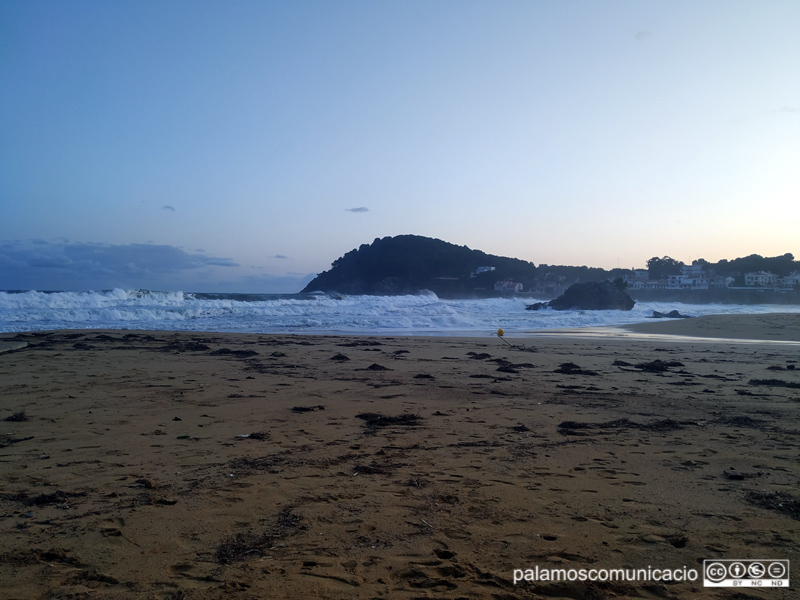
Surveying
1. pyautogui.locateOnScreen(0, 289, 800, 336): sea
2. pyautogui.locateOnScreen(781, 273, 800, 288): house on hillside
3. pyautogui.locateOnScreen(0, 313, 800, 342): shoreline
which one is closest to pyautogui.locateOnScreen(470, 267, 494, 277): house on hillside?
pyautogui.locateOnScreen(781, 273, 800, 288): house on hillside

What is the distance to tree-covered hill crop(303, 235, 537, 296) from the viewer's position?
3511 inches

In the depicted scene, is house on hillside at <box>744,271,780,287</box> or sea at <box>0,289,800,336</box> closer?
sea at <box>0,289,800,336</box>

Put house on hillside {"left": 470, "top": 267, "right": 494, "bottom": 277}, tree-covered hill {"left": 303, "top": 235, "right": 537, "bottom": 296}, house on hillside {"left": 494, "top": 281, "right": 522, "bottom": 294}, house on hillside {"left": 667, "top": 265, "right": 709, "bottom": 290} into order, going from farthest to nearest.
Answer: house on hillside {"left": 470, "top": 267, "right": 494, "bottom": 277}
tree-covered hill {"left": 303, "top": 235, "right": 537, "bottom": 296}
house on hillside {"left": 667, "top": 265, "right": 709, "bottom": 290}
house on hillside {"left": 494, "top": 281, "right": 522, "bottom": 294}

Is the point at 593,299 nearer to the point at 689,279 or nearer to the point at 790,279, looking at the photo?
the point at 790,279

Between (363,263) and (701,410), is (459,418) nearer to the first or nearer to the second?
(701,410)

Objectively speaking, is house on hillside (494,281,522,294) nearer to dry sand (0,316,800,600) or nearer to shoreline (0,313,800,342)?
shoreline (0,313,800,342)

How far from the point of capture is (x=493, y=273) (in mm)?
93188

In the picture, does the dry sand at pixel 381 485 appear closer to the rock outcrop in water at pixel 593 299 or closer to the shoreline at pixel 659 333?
the shoreline at pixel 659 333

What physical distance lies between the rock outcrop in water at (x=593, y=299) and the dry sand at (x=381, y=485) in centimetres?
3807

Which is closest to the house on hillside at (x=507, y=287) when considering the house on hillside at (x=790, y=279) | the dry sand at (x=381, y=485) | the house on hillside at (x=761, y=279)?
the house on hillside at (x=761, y=279)

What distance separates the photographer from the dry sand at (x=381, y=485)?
2627 millimetres

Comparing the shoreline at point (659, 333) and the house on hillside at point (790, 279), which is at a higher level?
the house on hillside at point (790, 279)

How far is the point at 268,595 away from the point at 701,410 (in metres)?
6.45

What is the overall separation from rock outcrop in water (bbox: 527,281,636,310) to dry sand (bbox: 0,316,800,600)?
38.1m
